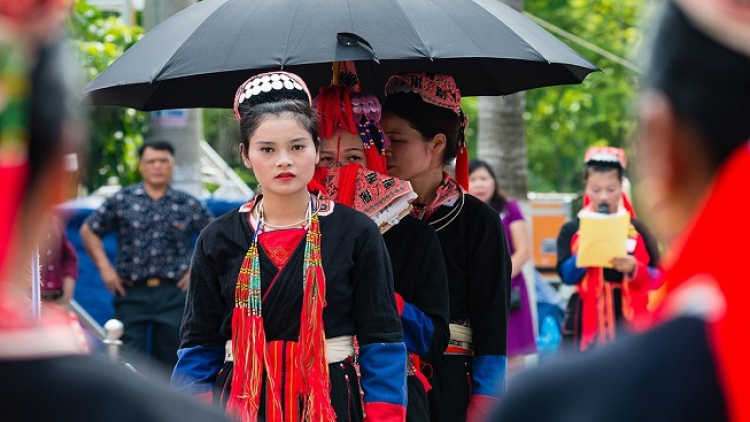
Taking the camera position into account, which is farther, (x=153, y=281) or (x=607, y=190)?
(x=153, y=281)

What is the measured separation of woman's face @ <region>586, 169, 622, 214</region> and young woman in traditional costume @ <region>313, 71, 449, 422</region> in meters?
4.09

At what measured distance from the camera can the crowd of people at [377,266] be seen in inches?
48.0

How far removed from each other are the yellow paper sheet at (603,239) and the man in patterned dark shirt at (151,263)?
2.76 meters

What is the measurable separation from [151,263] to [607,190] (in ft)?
10.6

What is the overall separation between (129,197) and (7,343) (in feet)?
24.5

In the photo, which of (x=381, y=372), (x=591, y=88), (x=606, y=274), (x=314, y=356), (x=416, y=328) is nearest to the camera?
(x=314, y=356)

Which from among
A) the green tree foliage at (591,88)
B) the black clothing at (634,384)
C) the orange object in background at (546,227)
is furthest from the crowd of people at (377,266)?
the green tree foliage at (591,88)

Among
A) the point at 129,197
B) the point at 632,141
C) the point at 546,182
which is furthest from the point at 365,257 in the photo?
the point at 546,182

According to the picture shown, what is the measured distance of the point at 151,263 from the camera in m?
8.34

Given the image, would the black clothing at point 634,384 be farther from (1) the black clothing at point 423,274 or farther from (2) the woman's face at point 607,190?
(2) the woman's face at point 607,190

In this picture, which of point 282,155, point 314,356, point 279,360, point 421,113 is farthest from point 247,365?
point 421,113

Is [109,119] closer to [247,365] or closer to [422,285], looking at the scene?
[422,285]

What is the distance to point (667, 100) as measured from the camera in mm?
1272

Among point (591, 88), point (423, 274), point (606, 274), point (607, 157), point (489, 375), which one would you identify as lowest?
point (489, 375)
